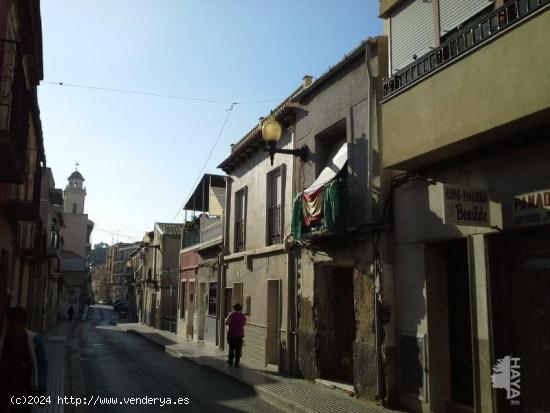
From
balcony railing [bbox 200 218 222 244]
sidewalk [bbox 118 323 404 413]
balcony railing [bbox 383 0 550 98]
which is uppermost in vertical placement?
balcony railing [bbox 383 0 550 98]

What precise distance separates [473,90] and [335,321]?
626 cm

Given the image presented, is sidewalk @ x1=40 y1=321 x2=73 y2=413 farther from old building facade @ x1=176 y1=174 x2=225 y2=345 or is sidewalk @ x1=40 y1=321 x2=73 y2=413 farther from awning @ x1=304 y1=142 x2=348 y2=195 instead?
awning @ x1=304 y1=142 x2=348 y2=195

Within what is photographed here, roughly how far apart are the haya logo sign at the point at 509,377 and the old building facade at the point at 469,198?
0.16ft

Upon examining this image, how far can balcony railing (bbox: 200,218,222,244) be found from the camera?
64.5 ft

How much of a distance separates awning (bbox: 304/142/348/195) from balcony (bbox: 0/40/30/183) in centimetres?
547

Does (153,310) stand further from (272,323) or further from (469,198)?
(469,198)

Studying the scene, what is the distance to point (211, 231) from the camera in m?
20.8

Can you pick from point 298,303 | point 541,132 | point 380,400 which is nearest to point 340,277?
point 298,303

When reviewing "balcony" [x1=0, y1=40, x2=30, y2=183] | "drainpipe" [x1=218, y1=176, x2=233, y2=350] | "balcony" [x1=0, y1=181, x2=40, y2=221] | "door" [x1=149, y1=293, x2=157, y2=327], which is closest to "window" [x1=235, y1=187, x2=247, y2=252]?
"drainpipe" [x1=218, y1=176, x2=233, y2=350]

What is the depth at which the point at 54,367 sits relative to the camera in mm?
13094

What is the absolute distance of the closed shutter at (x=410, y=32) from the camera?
805 centimetres

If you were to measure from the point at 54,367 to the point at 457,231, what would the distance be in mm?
10871

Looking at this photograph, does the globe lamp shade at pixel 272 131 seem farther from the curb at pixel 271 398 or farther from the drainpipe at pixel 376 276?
the curb at pixel 271 398

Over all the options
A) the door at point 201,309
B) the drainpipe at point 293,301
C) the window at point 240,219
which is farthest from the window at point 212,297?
the drainpipe at point 293,301
